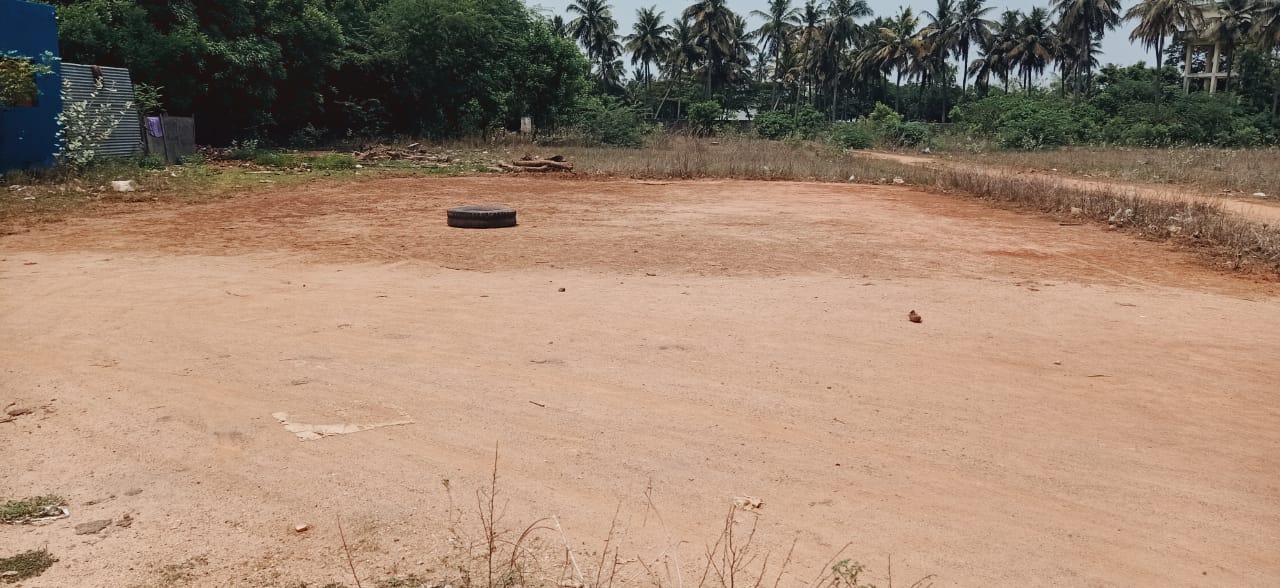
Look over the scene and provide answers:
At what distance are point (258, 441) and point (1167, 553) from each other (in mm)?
3629

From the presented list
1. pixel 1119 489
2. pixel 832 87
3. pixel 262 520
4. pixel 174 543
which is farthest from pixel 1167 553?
pixel 832 87

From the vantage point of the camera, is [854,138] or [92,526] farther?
[854,138]

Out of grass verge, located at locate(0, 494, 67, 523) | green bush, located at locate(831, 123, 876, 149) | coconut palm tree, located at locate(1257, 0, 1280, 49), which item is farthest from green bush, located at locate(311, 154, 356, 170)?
coconut palm tree, located at locate(1257, 0, 1280, 49)

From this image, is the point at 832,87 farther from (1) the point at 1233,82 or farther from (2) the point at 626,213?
(2) the point at 626,213

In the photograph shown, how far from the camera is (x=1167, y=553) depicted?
3102 mm

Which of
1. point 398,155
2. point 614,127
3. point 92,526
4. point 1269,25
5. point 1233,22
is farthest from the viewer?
point 1233,22

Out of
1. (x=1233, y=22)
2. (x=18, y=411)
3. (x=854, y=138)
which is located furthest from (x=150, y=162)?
(x=1233, y=22)

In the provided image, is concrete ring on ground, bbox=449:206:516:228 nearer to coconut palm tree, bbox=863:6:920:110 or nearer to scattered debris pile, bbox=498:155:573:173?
scattered debris pile, bbox=498:155:573:173

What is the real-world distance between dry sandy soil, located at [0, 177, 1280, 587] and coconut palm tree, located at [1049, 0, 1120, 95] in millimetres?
45489

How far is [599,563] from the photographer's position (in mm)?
2887

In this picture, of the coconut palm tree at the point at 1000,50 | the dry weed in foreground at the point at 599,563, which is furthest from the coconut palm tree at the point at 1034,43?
the dry weed in foreground at the point at 599,563

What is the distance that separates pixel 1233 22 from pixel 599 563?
52938mm

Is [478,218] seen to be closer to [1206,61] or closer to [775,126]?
[775,126]

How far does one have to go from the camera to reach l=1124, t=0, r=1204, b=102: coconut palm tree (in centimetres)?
4200
